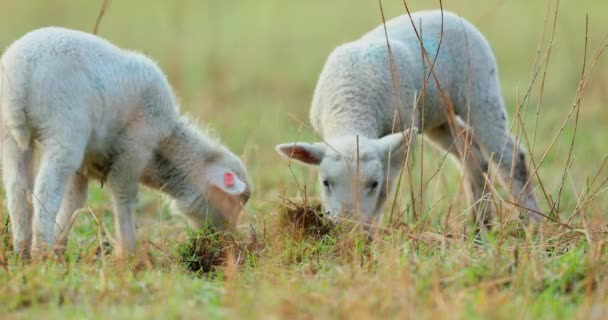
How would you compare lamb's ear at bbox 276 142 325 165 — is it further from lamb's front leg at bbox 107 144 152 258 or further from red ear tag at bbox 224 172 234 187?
lamb's front leg at bbox 107 144 152 258

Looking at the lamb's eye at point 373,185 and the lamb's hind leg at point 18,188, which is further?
the lamb's eye at point 373,185

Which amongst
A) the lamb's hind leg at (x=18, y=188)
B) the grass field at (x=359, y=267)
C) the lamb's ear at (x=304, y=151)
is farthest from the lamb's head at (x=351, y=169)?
the lamb's hind leg at (x=18, y=188)

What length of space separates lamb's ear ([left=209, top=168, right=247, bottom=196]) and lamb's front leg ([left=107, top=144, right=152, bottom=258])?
489mm

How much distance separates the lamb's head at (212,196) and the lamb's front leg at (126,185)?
1.51 feet

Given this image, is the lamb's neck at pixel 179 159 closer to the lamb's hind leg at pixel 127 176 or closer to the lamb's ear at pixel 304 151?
the lamb's hind leg at pixel 127 176

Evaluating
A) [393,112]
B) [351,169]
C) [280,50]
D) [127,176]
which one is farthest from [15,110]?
[280,50]

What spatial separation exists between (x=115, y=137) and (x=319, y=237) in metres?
1.44

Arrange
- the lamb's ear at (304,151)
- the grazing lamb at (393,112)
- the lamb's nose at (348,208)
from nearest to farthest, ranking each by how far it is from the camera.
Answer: the lamb's nose at (348,208) → the grazing lamb at (393,112) → the lamb's ear at (304,151)

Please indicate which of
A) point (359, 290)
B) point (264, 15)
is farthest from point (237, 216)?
point (264, 15)

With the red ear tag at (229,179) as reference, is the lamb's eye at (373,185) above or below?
above

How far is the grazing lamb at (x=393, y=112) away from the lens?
598 cm

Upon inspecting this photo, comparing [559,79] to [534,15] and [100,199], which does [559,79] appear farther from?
[100,199]

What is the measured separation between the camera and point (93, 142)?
226 inches

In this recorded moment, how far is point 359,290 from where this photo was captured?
417cm
